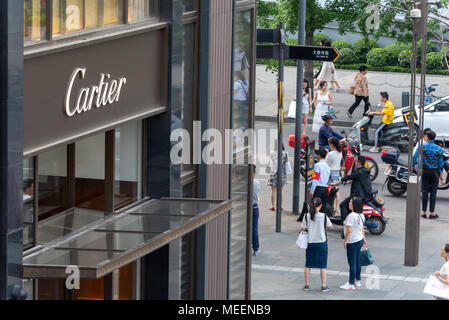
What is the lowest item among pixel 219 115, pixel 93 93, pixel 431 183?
pixel 431 183

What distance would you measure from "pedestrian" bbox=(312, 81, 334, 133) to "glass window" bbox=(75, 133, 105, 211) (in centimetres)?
1684

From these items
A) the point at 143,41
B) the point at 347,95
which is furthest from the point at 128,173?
the point at 347,95

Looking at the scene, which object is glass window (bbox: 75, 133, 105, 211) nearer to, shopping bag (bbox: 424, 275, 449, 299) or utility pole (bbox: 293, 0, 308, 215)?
shopping bag (bbox: 424, 275, 449, 299)

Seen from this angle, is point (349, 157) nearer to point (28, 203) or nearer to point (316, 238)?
point (316, 238)

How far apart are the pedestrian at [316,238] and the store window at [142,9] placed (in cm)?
492

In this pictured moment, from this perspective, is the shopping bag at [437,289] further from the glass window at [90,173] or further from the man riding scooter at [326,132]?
the man riding scooter at [326,132]

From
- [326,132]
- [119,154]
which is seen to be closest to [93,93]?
[119,154]

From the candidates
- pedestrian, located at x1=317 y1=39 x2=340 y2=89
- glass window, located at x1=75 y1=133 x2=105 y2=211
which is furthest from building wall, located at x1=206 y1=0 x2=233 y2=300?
pedestrian, located at x1=317 y1=39 x2=340 y2=89

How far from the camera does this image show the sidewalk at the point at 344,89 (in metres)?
31.3

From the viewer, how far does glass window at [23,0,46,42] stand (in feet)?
27.4

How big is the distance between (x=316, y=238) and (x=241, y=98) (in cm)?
270

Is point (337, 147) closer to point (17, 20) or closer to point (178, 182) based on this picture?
point (178, 182)

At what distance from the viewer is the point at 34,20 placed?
333 inches

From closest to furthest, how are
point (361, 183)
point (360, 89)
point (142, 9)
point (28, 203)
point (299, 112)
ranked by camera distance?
point (28, 203), point (142, 9), point (361, 183), point (299, 112), point (360, 89)
